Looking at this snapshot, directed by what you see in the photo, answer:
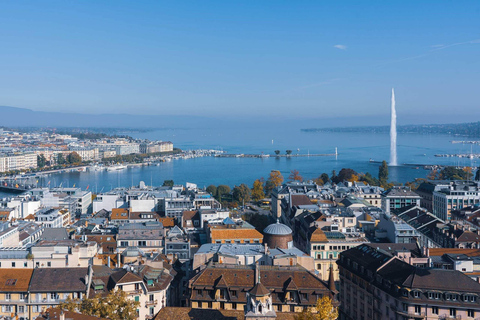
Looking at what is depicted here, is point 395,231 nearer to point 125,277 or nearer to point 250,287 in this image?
point 250,287

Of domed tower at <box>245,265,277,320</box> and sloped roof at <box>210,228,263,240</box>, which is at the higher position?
domed tower at <box>245,265,277,320</box>

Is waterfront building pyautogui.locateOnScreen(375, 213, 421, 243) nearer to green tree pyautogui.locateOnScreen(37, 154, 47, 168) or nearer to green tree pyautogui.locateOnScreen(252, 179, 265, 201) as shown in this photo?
green tree pyautogui.locateOnScreen(252, 179, 265, 201)

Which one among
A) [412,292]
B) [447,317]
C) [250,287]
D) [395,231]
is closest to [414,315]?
[412,292]

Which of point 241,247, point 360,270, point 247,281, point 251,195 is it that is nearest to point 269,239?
point 241,247

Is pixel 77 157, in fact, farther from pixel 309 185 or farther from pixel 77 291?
pixel 77 291

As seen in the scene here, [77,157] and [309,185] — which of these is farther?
[77,157]

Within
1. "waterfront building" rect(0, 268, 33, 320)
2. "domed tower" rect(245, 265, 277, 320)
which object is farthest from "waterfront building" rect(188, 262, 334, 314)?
"waterfront building" rect(0, 268, 33, 320)

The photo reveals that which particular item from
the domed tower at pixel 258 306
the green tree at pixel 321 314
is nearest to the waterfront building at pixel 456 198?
the green tree at pixel 321 314

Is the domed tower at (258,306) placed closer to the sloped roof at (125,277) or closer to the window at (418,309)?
the sloped roof at (125,277)
